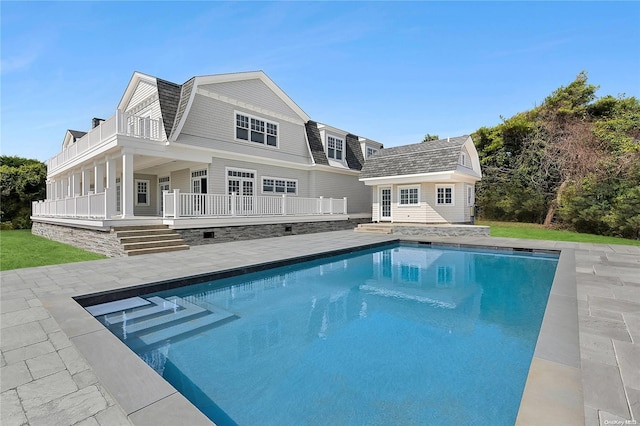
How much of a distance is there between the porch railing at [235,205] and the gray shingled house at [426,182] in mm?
3784

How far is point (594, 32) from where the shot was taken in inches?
496

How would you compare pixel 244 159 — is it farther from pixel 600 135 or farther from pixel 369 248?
pixel 600 135

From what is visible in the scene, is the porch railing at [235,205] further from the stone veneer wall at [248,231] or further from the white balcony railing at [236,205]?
the stone veneer wall at [248,231]

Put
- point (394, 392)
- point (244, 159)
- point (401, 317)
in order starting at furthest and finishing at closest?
point (244, 159)
point (401, 317)
point (394, 392)

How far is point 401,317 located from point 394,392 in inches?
85.5

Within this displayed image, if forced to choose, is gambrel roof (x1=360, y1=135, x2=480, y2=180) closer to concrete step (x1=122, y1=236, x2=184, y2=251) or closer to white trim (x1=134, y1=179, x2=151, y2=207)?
concrete step (x1=122, y1=236, x2=184, y2=251)

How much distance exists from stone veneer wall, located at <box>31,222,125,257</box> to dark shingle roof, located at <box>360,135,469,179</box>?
14.0 meters

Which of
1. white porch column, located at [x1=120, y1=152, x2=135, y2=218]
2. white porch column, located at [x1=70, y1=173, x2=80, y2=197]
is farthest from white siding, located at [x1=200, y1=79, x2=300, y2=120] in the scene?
white porch column, located at [x1=70, y1=173, x2=80, y2=197]

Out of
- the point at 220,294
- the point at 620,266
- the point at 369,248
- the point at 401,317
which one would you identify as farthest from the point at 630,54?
the point at 220,294

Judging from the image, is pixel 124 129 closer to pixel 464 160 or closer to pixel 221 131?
pixel 221 131

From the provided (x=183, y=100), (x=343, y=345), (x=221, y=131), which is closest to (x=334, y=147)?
(x=221, y=131)

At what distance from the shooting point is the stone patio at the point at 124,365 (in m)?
2.13

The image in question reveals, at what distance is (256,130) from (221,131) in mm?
2116

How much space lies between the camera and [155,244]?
Result: 32.5ft
